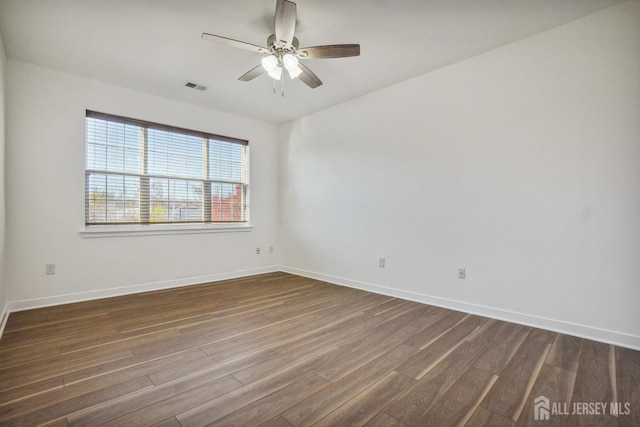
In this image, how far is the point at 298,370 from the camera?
6.56ft

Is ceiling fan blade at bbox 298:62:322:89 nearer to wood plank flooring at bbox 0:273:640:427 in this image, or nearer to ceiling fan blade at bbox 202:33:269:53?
ceiling fan blade at bbox 202:33:269:53

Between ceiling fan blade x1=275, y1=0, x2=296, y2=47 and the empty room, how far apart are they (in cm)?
2

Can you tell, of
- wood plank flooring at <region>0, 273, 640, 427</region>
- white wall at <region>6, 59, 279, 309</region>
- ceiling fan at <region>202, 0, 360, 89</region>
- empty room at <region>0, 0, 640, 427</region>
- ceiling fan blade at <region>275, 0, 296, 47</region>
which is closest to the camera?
wood plank flooring at <region>0, 273, 640, 427</region>

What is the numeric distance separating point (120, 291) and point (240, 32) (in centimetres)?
335

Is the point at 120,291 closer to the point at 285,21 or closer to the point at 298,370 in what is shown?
the point at 298,370

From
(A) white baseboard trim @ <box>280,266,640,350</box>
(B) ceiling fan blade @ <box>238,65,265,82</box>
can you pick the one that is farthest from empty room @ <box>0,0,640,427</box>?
(B) ceiling fan blade @ <box>238,65,265,82</box>

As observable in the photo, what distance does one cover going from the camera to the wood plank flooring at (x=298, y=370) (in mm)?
1563

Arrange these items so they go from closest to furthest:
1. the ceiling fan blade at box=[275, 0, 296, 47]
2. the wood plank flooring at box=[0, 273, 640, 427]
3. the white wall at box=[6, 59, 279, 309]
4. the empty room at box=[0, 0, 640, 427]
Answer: the wood plank flooring at box=[0, 273, 640, 427] < the empty room at box=[0, 0, 640, 427] < the ceiling fan blade at box=[275, 0, 296, 47] < the white wall at box=[6, 59, 279, 309]

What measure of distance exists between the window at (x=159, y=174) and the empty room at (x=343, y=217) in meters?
0.03

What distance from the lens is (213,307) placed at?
3.37 meters

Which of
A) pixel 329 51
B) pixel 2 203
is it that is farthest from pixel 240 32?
pixel 2 203

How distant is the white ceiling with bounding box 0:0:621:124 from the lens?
7.75 feet

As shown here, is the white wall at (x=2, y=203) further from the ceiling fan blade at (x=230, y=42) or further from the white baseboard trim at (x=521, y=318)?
the white baseboard trim at (x=521, y=318)

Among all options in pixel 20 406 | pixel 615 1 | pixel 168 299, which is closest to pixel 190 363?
pixel 20 406
